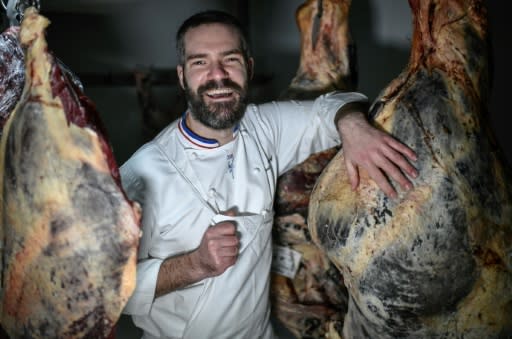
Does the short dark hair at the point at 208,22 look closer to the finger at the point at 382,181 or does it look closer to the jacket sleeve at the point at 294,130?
the jacket sleeve at the point at 294,130

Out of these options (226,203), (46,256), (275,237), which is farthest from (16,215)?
(275,237)

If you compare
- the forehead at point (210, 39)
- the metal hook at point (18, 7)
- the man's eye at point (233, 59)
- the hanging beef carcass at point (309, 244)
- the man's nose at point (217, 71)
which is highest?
the metal hook at point (18, 7)

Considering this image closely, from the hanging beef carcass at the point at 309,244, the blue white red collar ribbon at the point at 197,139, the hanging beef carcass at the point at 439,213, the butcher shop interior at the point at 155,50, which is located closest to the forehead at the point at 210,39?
the blue white red collar ribbon at the point at 197,139

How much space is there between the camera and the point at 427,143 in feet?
3.19

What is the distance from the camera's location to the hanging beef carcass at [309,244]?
146 cm

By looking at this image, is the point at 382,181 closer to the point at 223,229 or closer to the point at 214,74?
the point at 223,229

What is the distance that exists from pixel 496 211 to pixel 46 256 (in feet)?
2.71

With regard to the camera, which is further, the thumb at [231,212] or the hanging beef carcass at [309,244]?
the hanging beef carcass at [309,244]

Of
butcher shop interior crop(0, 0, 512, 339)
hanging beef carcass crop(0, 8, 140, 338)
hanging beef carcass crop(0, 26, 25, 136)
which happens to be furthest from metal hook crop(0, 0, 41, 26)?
butcher shop interior crop(0, 0, 512, 339)

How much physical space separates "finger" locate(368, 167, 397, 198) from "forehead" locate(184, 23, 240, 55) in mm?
544

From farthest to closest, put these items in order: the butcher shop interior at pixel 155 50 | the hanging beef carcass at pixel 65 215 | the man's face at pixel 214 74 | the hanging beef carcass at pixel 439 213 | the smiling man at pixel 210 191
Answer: the butcher shop interior at pixel 155 50, the man's face at pixel 214 74, the smiling man at pixel 210 191, the hanging beef carcass at pixel 439 213, the hanging beef carcass at pixel 65 215

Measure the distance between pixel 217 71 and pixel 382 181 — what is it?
0.54 metres

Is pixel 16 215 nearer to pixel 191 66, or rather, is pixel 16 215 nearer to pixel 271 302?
pixel 191 66

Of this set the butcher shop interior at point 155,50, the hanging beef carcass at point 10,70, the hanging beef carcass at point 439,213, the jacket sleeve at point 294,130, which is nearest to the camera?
the hanging beef carcass at point 439,213
